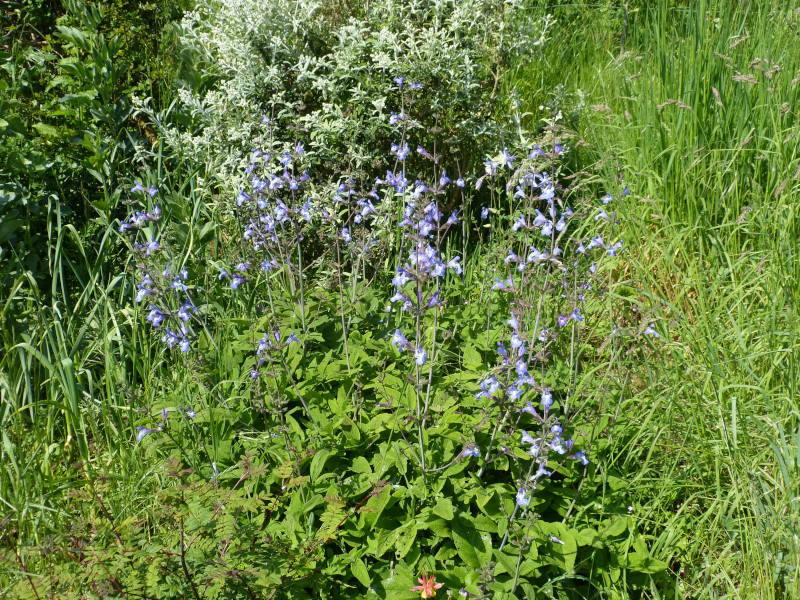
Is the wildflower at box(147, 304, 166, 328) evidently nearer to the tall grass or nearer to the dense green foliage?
the dense green foliage

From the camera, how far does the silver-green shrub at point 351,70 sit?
394 centimetres

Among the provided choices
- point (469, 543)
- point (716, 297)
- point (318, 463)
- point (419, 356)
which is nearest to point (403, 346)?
point (419, 356)

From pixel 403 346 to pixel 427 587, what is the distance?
0.74 meters

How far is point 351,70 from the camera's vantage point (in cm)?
394

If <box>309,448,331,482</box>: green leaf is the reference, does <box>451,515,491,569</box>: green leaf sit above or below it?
below

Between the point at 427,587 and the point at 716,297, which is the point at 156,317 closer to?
the point at 427,587

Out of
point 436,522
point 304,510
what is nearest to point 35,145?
point 304,510

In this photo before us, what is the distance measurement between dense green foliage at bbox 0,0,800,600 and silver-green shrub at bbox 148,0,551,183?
0.03m

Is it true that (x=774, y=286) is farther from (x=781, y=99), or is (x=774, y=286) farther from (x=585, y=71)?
(x=585, y=71)

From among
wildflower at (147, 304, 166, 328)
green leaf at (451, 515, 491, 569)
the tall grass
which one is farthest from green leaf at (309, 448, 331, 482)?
the tall grass

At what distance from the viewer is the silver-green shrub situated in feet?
12.9

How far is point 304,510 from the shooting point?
2.20 metres

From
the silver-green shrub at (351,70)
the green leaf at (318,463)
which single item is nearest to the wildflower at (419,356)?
the green leaf at (318,463)

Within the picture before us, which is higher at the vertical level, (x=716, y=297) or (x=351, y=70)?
(x=351, y=70)
